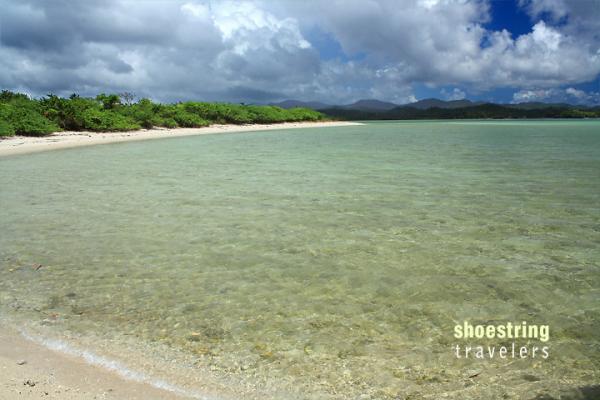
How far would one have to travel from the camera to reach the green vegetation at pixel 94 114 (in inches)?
1210

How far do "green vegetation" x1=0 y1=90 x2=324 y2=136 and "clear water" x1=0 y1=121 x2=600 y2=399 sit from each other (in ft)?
85.5

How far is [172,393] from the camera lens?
2.76 meters

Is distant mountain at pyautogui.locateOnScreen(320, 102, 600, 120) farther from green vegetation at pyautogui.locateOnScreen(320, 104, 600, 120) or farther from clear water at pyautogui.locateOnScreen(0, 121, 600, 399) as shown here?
clear water at pyautogui.locateOnScreen(0, 121, 600, 399)

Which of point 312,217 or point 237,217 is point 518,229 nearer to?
point 312,217

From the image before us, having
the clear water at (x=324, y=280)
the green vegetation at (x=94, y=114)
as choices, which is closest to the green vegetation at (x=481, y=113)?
the green vegetation at (x=94, y=114)

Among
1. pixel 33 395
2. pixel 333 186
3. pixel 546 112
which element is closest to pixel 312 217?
pixel 333 186

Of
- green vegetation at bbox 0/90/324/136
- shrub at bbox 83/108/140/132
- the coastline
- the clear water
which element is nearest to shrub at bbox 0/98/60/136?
green vegetation at bbox 0/90/324/136

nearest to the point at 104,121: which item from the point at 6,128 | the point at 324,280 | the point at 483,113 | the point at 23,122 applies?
the point at 23,122

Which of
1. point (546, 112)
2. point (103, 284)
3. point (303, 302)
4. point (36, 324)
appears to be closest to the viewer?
point (36, 324)

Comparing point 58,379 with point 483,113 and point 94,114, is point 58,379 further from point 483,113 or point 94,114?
point 483,113

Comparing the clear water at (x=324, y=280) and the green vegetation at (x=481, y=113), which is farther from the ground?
the green vegetation at (x=481, y=113)

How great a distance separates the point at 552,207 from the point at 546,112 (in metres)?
195

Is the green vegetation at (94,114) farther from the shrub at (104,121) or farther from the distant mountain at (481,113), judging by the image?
the distant mountain at (481,113)

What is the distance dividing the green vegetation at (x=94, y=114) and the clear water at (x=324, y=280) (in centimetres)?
2606
